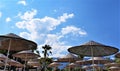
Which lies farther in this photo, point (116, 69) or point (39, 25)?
point (39, 25)

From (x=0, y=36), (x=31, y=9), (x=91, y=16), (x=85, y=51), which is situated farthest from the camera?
(x=91, y=16)

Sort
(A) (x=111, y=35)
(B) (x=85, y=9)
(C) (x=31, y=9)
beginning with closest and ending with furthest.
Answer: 1. (C) (x=31, y=9)
2. (B) (x=85, y=9)
3. (A) (x=111, y=35)

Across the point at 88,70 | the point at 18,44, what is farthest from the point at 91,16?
the point at 18,44

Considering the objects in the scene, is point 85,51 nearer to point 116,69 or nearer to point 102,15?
point 116,69

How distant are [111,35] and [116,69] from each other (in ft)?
20.3

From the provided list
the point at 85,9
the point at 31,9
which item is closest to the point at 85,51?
the point at 31,9

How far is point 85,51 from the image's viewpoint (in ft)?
30.2

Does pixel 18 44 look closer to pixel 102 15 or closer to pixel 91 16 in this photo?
pixel 91 16

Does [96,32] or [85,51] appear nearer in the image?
[85,51]

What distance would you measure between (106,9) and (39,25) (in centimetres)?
601

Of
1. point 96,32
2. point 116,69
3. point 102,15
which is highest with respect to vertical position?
point 102,15

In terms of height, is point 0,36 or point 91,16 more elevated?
point 91,16

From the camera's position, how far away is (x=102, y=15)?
765 inches

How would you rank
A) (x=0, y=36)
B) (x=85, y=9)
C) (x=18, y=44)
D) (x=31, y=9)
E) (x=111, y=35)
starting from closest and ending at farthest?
(x=0, y=36), (x=18, y=44), (x=31, y=9), (x=85, y=9), (x=111, y=35)
